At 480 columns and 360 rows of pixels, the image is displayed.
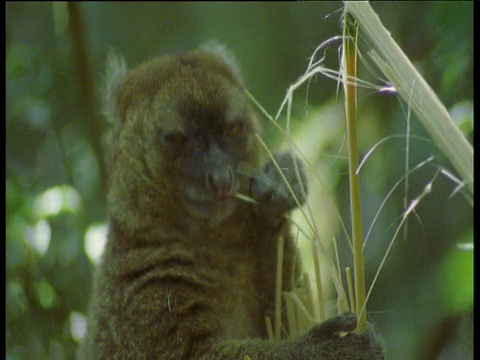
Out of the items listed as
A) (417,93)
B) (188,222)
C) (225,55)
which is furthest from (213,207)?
(417,93)

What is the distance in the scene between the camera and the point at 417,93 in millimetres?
1102

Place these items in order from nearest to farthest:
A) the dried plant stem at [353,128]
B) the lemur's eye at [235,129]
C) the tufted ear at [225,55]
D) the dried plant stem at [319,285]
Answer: the dried plant stem at [353,128], the dried plant stem at [319,285], the lemur's eye at [235,129], the tufted ear at [225,55]

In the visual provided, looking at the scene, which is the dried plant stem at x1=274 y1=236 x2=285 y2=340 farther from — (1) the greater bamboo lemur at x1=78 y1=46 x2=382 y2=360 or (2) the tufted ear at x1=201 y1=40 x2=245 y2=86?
(2) the tufted ear at x1=201 y1=40 x2=245 y2=86

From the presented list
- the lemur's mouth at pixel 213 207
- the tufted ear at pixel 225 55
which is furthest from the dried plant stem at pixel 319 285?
the tufted ear at pixel 225 55

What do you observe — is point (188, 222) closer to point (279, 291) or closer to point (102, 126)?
point (279, 291)

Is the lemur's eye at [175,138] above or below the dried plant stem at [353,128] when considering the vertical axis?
above

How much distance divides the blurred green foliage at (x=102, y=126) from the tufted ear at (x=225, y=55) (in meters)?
0.08

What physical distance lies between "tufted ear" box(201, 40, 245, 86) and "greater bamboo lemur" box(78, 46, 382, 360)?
13mm

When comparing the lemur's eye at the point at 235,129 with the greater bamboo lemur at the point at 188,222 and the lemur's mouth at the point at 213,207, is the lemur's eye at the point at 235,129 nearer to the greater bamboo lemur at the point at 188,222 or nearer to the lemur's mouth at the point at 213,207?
the greater bamboo lemur at the point at 188,222

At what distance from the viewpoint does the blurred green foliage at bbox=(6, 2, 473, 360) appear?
152cm

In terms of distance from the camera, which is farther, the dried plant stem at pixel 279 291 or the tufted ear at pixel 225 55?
the tufted ear at pixel 225 55

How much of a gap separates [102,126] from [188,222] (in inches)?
21.3

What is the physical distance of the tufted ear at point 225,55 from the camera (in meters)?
1.64

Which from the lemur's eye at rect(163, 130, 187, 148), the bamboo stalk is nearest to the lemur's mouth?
the lemur's eye at rect(163, 130, 187, 148)
